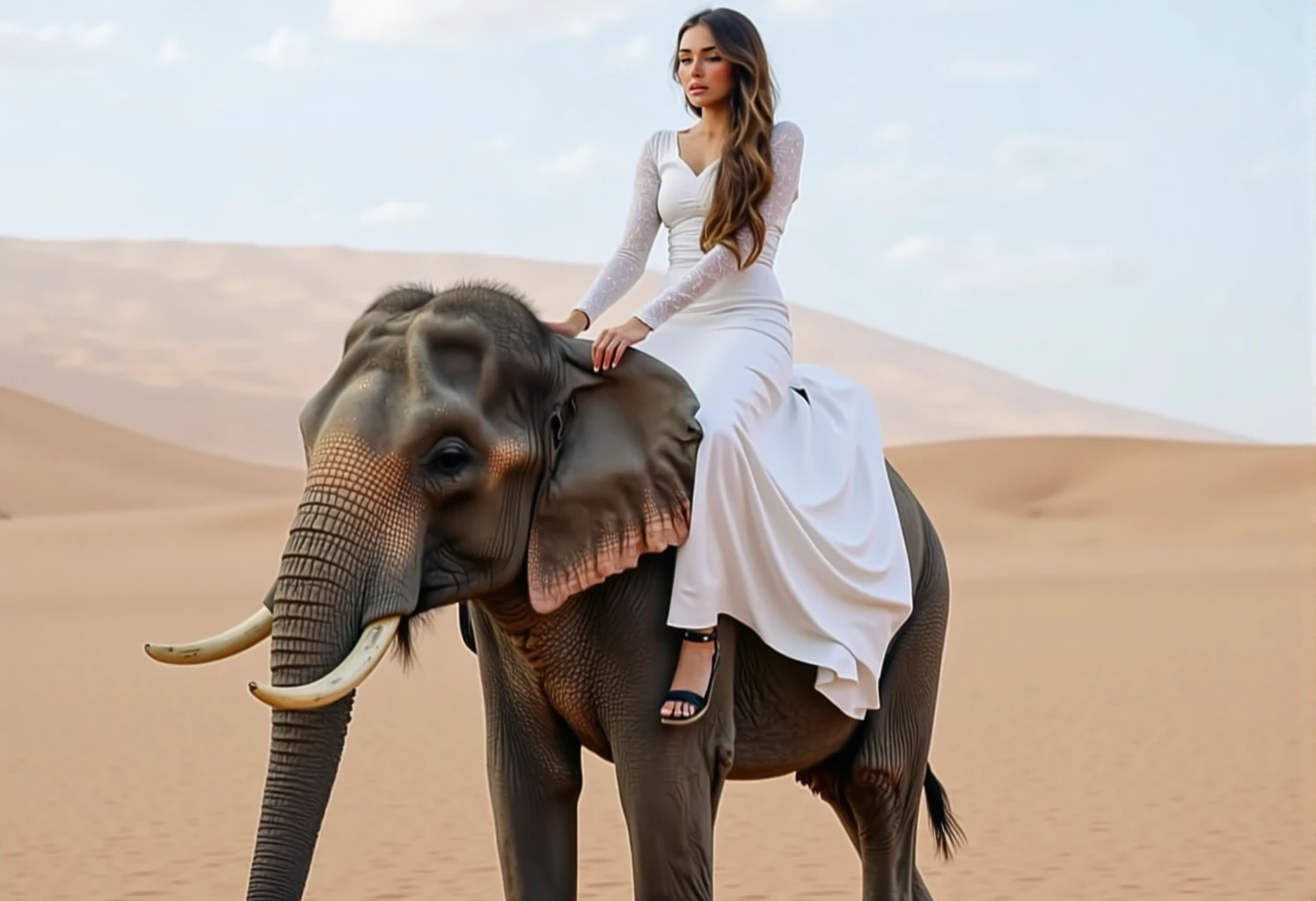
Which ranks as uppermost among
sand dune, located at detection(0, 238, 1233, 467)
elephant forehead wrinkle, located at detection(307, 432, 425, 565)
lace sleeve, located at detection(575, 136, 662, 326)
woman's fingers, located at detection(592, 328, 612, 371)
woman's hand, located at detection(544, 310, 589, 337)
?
sand dune, located at detection(0, 238, 1233, 467)

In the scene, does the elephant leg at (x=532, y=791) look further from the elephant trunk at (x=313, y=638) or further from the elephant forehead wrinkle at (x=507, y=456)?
the elephant trunk at (x=313, y=638)

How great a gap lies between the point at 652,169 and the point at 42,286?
388 feet

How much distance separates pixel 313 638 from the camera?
4.47m

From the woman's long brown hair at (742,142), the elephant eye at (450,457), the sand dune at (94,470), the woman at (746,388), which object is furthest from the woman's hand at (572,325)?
the sand dune at (94,470)

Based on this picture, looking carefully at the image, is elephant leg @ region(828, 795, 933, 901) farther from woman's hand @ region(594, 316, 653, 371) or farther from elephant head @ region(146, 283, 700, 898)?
woman's hand @ region(594, 316, 653, 371)

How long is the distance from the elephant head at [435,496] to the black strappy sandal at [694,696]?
0.81ft

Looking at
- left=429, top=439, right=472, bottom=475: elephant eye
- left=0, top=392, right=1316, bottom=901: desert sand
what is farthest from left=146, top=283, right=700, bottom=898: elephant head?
left=0, top=392, right=1316, bottom=901: desert sand

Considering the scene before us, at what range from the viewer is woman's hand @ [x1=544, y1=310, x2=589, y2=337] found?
5.34 meters

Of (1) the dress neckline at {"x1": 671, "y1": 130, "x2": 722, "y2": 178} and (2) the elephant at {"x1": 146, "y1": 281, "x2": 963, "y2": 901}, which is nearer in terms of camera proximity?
(2) the elephant at {"x1": 146, "y1": 281, "x2": 963, "y2": 901}

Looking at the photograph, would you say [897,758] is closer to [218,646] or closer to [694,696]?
[694,696]

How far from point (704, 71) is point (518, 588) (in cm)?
154

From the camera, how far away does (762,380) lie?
5.38 metres

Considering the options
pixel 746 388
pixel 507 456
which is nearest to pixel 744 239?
pixel 746 388

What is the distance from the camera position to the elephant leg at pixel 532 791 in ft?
17.5
